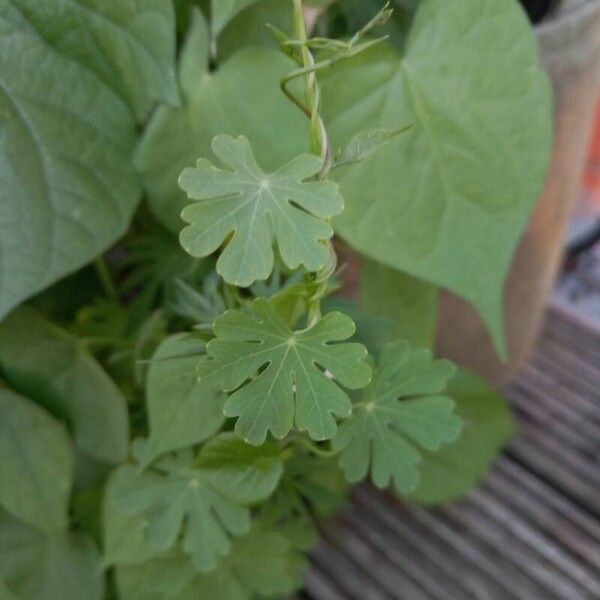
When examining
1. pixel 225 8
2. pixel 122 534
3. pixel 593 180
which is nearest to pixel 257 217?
pixel 225 8

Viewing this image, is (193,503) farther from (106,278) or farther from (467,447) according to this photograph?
(467,447)

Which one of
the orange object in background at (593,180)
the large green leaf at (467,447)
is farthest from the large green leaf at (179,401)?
the orange object in background at (593,180)

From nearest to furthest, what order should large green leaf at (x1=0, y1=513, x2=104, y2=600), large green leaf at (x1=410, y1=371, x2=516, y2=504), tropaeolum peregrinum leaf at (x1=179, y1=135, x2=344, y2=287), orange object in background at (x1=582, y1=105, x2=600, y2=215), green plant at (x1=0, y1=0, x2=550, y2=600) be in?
tropaeolum peregrinum leaf at (x1=179, y1=135, x2=344, y2=287) → green plant at (x1=0, y1=0, x2=550, y2=600) → large green leaf at (x1=0, y1=513, x2=104, y2=600) → large green leaf at (x1=410, y1=371, x2=516, y2=504) → orange object in background at (x1=582, y1=105, x2=600, y2=215)

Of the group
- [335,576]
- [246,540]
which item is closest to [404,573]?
[335,576]

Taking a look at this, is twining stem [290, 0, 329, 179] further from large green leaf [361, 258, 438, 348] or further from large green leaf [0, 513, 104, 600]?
large green leaf [0, 513, 104, 600]

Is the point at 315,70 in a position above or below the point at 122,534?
above

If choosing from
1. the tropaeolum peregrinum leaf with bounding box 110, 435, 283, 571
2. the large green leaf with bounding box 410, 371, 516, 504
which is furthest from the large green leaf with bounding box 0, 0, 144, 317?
the large green leaf with bounding box 410, 371, 516, 504
